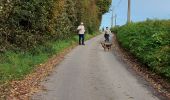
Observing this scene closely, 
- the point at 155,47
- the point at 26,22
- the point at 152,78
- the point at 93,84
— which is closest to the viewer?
the point at 93,84

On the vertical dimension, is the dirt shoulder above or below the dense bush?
below

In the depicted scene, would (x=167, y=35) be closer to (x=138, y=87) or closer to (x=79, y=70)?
(x=79, y=70)

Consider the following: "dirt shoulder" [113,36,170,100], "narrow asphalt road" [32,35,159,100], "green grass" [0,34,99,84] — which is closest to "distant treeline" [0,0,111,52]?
"green grass" [0,34,99,84]

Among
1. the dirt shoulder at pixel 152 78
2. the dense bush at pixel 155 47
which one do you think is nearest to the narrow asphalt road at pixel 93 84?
the dirt shoulder at pixel 152 78

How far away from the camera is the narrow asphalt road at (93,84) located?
512 inches

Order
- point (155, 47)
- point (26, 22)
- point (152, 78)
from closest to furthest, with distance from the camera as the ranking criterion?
1. point (152, 78)
2. point (155, 47)
3. point (26, 22)

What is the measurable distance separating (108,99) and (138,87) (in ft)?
8.91

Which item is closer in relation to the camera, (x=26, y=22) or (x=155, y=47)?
(x=155, y=47)

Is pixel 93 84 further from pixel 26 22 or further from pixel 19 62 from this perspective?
pixel 26 22

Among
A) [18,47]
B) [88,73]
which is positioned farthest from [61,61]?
[88,73]

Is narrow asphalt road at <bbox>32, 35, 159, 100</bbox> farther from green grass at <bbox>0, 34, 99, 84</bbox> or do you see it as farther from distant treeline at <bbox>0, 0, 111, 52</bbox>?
distant treeline at <bbox>0, 0, 111, 52</bbox>

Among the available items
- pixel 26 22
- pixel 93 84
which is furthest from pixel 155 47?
pixel 93 84

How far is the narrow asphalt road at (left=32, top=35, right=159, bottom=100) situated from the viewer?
13.0m

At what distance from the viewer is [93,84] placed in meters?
15.3
